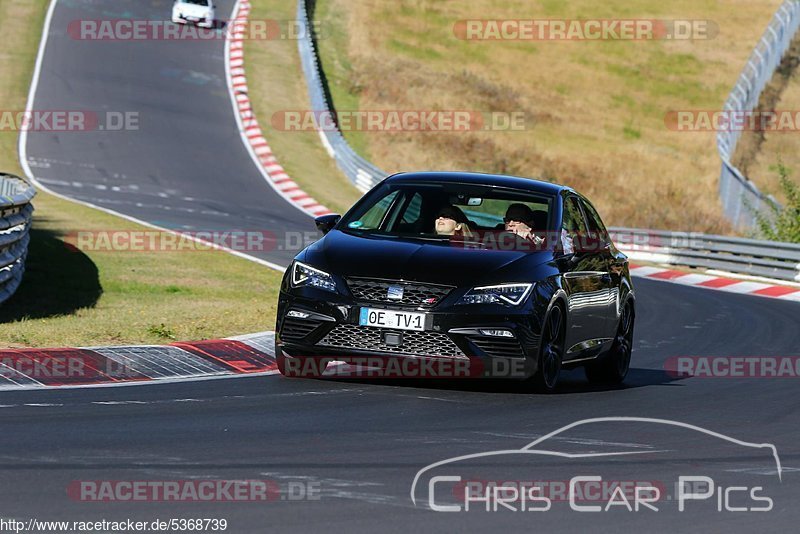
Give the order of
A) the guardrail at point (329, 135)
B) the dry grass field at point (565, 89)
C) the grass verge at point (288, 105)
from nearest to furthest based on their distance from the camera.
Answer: the grass verge at point (288, 105) < the guardrail at point (329, 135) < the dry grass field at point (565, 89)

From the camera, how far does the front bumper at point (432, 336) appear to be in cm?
986

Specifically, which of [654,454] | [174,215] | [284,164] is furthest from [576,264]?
[284,164]

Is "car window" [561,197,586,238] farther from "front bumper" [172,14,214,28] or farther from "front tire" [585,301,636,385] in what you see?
"front bumper" [172,14,214,28]

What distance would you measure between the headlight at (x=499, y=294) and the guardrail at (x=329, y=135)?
2372 cm

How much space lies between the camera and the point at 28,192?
17.8 metres

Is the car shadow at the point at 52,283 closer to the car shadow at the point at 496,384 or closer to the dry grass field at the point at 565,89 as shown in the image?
the car shadow at the point at 496,384

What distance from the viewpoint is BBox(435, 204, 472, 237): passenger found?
11.0 m

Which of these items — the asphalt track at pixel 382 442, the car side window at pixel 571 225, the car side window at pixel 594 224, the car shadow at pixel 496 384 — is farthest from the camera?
the car side window at pixel 594 224

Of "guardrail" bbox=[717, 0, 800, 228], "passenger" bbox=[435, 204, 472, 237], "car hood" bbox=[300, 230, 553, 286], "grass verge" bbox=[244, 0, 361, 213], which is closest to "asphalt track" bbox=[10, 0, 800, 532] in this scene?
"car hood" bbox=[300, 230, 553, 286]

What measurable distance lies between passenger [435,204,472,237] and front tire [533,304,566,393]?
0.94m

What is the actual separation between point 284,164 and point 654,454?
1151 inches

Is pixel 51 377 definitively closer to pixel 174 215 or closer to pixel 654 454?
pixel 654 454

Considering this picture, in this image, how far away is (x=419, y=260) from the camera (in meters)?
10.1

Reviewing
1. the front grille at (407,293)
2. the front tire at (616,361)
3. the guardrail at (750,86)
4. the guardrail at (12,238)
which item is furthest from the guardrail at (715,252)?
the front grille at (407,293)
